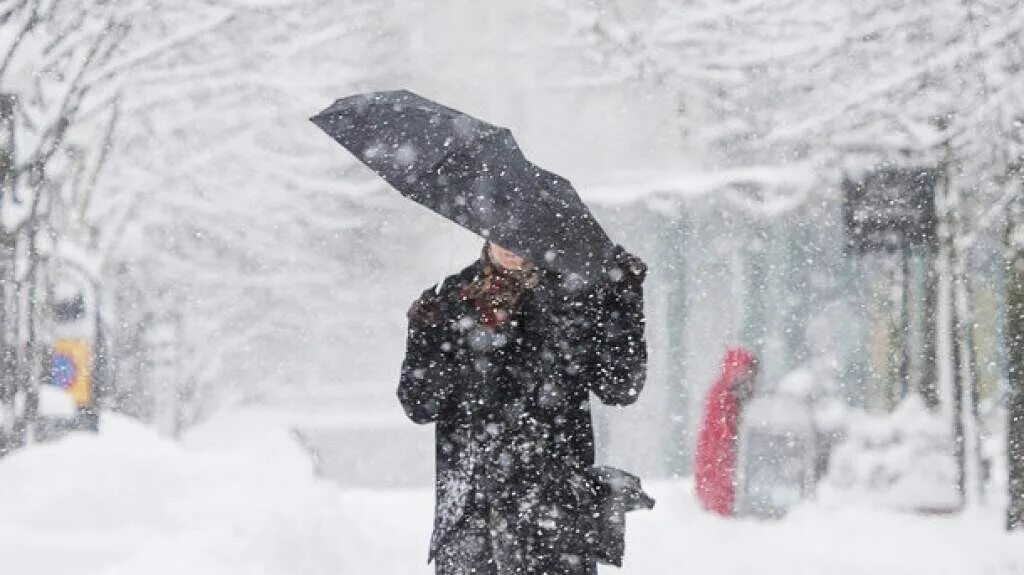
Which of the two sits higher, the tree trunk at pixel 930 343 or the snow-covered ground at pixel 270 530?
the tree trunk at pixel 930 343

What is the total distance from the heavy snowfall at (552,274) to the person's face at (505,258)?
14 mm

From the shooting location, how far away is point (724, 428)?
1210 centimetres

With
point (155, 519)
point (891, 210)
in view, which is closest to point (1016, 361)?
point (891, 210)

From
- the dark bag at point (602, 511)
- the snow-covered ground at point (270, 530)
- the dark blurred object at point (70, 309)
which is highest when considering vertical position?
the dark blurred object at point (70, 309)

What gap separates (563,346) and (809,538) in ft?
23.9

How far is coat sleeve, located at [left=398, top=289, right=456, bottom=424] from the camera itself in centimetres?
390

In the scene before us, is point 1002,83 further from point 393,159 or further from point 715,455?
point 393,159

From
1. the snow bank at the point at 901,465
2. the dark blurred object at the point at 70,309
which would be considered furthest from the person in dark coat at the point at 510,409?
the snow bank at the point at 901,465

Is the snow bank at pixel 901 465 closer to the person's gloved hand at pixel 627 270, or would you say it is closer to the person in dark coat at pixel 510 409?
the person in dark coat at pixel 510 409

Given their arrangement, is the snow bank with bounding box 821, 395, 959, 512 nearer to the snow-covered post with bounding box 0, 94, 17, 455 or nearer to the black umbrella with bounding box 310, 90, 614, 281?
the snow-covered post with bounding box 0, 94, 17, 455

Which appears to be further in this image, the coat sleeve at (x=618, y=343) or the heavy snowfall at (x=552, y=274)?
the heavy snowfall at (x=552, y=274)

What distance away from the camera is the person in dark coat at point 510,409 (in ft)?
12.7

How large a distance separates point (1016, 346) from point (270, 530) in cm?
480

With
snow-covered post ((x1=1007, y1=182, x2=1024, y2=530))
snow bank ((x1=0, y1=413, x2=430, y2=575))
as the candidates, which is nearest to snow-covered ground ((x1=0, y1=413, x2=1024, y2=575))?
snow bank ((x1=0, y1=413, x2=430, y2=575))
